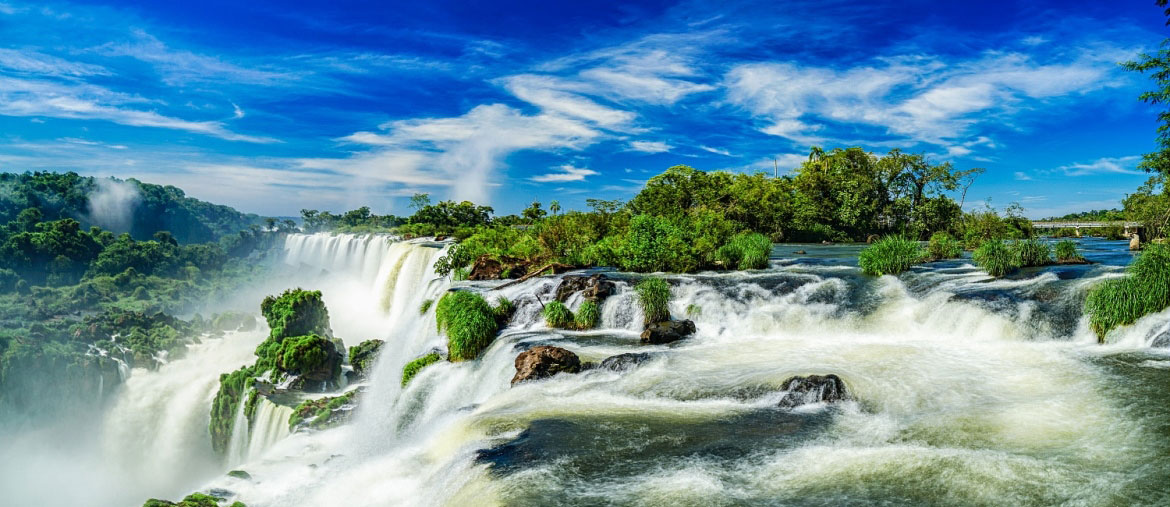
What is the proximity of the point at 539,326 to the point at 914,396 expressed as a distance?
8838 mm

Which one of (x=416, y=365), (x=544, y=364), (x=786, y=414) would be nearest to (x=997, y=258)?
(x=786, y=414)

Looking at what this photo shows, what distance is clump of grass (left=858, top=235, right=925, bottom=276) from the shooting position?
52.6 ft

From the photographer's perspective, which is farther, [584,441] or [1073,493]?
[584,441]

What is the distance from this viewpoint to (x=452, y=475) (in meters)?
6.68

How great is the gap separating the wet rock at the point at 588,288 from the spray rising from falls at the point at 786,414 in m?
0.52

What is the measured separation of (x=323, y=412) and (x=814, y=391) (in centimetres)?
1178

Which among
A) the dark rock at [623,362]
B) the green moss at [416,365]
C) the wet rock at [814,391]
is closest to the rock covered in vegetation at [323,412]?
the green moss at [416,365]

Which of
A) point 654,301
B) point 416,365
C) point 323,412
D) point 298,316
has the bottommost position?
point 323,412

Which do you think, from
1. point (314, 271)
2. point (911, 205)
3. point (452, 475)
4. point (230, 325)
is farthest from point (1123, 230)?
point (314, 271)

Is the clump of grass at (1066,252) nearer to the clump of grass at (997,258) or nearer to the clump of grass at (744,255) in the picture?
the clump of grass at (997,258)

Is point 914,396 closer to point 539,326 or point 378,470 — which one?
point 378,470

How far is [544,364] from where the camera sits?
10375mm

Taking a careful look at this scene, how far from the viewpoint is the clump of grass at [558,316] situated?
576 inches

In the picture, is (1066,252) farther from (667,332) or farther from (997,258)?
(667,332)
